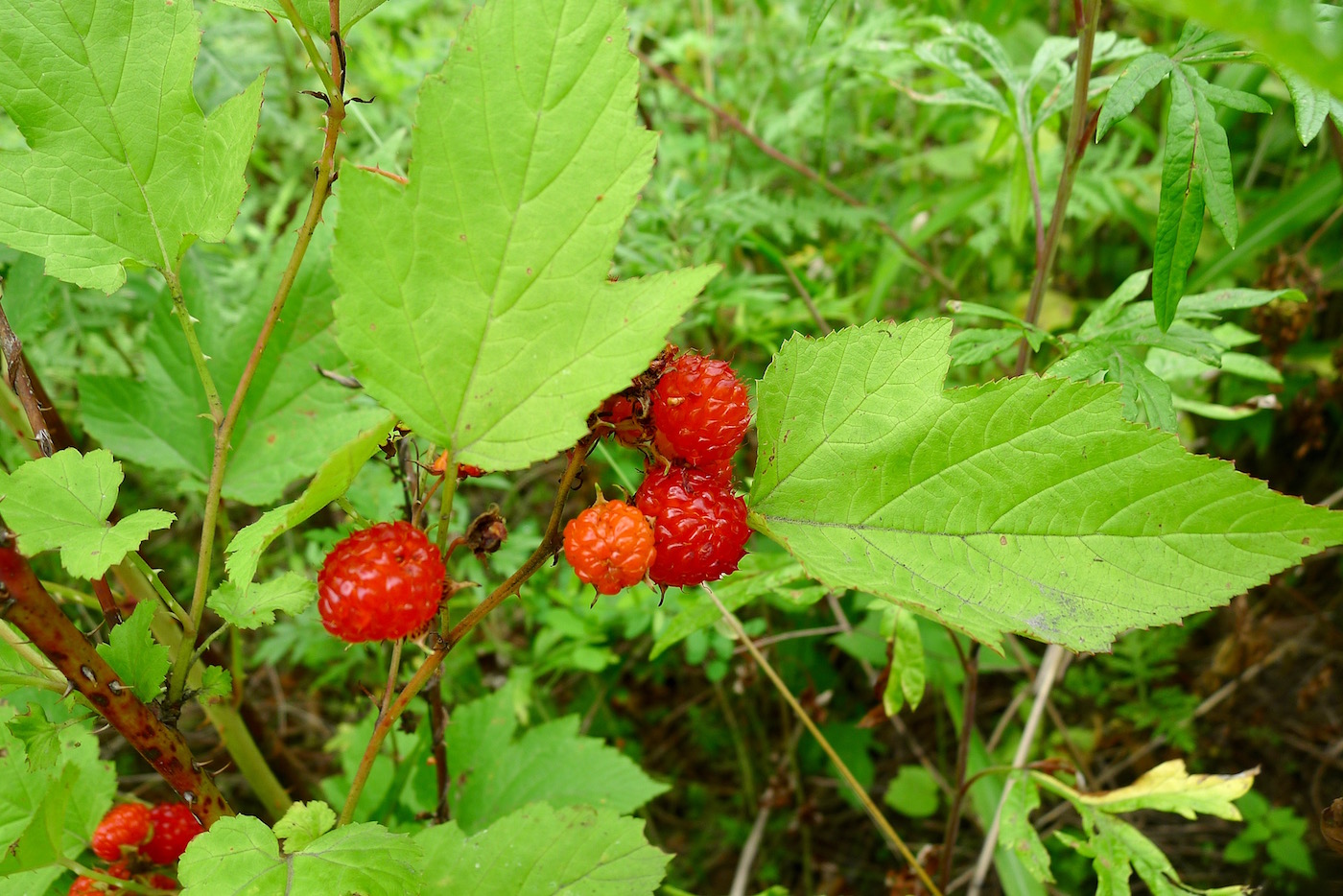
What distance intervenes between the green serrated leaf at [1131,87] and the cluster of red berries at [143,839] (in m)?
1.52

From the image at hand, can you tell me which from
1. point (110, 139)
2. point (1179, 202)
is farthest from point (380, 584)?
point (1179, 202)

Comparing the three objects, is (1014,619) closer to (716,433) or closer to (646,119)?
(716,433)

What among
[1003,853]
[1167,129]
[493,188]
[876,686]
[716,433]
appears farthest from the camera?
[1003,853]

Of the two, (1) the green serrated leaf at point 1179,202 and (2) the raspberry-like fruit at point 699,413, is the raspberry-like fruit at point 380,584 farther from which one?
(1) the green serrated leaf at point 1179,202

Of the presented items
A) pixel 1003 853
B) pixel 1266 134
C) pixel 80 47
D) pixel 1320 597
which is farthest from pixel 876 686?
pixel 1266 134

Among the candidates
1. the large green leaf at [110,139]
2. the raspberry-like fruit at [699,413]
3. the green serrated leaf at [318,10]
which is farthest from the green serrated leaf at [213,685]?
the green serrated leaf at [318,10]

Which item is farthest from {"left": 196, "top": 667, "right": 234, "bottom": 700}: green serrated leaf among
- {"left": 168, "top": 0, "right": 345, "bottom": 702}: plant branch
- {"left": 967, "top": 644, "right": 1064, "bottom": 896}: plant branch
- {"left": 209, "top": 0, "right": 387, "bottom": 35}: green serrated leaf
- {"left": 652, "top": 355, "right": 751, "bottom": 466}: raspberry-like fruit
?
{"left": 967, "top": 644, "right": 1064, "bottom": 896}: plant branch

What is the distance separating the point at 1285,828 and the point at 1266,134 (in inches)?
83.0

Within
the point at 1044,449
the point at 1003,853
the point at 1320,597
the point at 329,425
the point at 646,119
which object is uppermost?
the point at 646,119

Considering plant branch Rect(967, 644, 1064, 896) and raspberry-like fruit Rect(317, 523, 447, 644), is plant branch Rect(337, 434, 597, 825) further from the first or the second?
plant branch Rect(967, 644, 1064, 896)

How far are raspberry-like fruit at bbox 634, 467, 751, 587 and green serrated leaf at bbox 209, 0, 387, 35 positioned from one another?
533 millimetres

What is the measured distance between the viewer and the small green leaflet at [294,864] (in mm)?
752

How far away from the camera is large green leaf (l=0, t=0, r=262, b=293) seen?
33.4 inches

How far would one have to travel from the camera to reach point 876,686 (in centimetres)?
154
